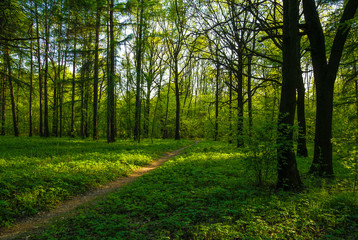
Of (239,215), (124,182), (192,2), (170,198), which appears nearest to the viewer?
(239,215)

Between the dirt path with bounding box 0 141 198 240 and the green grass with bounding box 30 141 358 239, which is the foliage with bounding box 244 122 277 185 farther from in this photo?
the dirt path with bounding box 0 141 198 240

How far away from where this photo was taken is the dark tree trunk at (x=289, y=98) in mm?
4840

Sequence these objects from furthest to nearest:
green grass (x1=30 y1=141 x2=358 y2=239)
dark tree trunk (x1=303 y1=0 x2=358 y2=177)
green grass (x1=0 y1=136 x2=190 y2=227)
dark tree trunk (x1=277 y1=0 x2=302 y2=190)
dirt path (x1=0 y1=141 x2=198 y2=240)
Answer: dark tree trunk (x1=303 y1=0 x2=358 y2=177)
dark tree trunk (x1=277 y1=0 x2=302 y2=190)
green grass (x1=0 y1=136 x2=190 y2=227)
dirt path (x1=0 y1=141 x2=198 y2=240)
green grass (x1=30 y1=141 x2=358 y2=239)

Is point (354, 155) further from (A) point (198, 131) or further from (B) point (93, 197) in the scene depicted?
(A) point (198, 131)

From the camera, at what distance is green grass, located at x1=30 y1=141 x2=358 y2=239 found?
3.13m

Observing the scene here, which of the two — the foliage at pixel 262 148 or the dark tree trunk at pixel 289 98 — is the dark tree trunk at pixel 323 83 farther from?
the foliage at pixel 262 148

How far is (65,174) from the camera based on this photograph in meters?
6.23

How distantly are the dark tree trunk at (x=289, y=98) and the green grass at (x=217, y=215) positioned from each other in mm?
505

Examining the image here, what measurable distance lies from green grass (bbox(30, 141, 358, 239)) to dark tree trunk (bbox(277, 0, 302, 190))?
505mm

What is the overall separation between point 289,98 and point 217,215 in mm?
3444

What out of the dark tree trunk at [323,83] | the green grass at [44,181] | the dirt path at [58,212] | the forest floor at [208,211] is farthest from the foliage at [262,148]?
the green grass at [44,181]

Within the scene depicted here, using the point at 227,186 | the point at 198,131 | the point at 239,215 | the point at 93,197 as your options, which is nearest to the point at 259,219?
the point at 239,215

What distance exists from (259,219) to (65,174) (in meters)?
5.92

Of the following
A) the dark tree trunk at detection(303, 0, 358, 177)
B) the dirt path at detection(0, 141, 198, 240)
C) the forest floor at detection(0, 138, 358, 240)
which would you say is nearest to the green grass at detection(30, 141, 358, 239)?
the forest floor at detection(0, 138, 358, 240)
